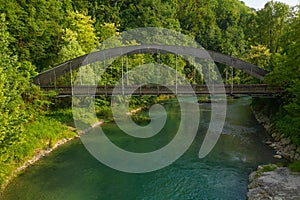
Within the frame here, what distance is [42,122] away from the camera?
24438 millimetres

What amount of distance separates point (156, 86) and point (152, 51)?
10.5 ft

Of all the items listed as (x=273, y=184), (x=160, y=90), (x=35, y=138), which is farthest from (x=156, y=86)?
(x=273, y=184)

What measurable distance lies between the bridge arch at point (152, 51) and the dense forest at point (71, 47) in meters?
1.38

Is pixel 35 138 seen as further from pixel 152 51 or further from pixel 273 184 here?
pixel 273 184

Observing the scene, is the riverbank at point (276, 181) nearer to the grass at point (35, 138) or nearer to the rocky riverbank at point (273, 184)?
the rocky riverbank at point (273, 184)

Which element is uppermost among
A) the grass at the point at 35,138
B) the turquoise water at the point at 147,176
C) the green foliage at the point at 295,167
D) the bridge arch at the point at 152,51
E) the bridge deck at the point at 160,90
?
the bridge arch at the point at 152,51

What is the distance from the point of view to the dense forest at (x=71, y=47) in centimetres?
1773

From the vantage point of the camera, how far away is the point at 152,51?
2609 cm

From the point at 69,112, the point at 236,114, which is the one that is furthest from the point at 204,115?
the point at 69,112

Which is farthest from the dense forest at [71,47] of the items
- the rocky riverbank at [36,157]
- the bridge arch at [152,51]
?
the bridge arch at [152,51]

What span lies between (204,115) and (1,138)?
2525 cm

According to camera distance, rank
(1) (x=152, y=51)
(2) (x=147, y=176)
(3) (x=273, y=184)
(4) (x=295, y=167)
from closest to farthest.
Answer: (3) (x=273, y=184)
(4) (x=295, y=167)
(2) (x=147, y=176)
(1) (x=152, y=51)

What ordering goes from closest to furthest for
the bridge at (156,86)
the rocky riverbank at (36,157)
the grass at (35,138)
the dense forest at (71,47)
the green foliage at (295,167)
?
the green foliage at (295,167) → the grass at (35,138) → the rocky riverbank at (36,157) → the dense forest at (71,47) → the bridge at (156,86)

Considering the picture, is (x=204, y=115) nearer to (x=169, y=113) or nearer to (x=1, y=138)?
(x=169, y=113)
